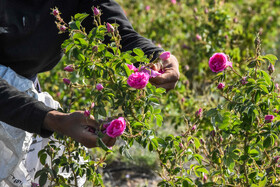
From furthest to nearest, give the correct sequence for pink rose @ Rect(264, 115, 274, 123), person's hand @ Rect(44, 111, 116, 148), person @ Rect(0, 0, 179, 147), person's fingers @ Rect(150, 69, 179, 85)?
pink rose @ Rect(264, 115, 274, 123) → person's fingers @ Rect(150, 69, 179, 85) → person @ Rect(0, 0, 179, 147) → person's hand @ Rect(44, 111, 116, 148)

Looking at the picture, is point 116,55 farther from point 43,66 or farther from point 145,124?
point 43,66

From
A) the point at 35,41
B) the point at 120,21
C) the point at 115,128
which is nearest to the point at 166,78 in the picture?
the point at 115,128

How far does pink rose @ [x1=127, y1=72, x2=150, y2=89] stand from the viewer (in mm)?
1667

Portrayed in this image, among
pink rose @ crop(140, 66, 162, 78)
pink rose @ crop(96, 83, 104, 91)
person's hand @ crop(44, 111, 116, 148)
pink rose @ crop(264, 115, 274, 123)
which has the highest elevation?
pink rose @ crop(140, 66, 162, 78)

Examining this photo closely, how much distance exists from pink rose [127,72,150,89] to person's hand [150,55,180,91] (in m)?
0.21

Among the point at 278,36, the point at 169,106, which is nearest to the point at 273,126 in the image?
the point at 169,106

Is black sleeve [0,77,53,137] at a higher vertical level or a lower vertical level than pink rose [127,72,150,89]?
lower

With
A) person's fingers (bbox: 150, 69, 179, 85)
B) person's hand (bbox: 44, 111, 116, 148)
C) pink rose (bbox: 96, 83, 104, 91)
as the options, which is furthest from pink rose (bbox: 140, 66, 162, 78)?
person's hand (bbox: 44, 111, 116, 148)

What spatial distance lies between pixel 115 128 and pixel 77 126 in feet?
0.39

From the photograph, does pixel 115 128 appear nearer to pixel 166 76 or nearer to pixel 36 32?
pixel 166 76

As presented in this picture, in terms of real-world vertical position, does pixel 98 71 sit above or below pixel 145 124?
above

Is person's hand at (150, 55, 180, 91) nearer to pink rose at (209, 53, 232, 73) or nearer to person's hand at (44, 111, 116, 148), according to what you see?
pink rose at (209, 53, 232, 73)

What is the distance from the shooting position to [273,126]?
2043mm

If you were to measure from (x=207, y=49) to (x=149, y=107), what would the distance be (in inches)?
Result: 86.1
